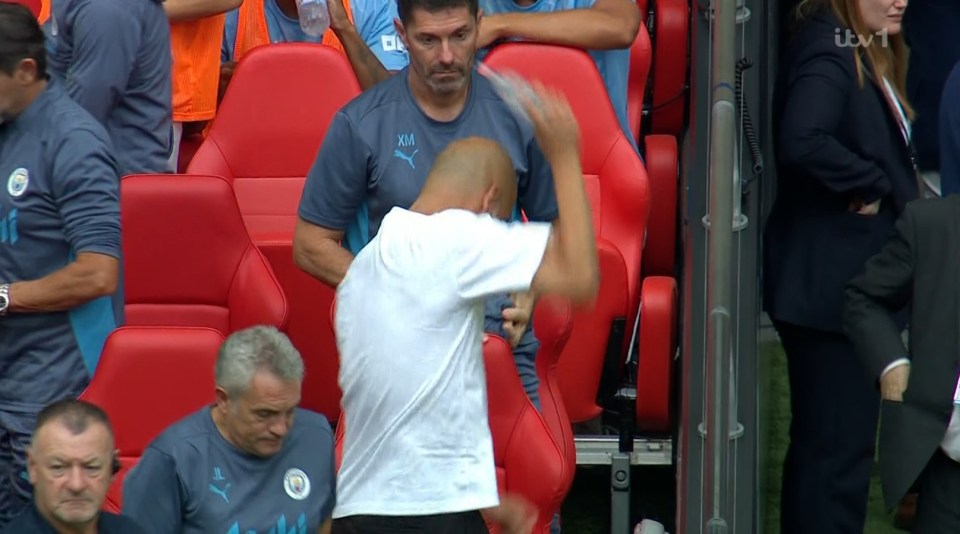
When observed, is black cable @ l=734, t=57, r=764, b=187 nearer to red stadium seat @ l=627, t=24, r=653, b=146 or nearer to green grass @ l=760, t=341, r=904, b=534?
green grass @ l=760, t=341, r=904, b=534

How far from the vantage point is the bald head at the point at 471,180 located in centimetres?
397

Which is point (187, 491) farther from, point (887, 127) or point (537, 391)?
point (887, 127)

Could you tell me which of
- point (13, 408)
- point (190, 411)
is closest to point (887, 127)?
point (190, 411)

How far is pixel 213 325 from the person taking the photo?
18.4 feet

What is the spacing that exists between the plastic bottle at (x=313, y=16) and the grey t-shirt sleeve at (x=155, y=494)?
269cm

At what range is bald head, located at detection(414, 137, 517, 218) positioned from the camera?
13.0 feet

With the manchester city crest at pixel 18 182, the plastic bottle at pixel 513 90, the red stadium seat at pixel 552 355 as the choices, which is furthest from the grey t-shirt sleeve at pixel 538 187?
the manchester city crest at pixel 18 182

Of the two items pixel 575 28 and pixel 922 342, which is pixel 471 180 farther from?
pixel 575 28

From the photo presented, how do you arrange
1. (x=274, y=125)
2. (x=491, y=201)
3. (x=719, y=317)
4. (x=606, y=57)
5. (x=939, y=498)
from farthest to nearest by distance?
(x=606, y=57) < (x=274, y=125) < (x=719, y=317) < (x=939, y=498) < (x=491, y=201)

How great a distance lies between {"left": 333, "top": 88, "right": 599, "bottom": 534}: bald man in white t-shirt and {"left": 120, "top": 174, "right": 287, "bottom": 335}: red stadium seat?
1.47m

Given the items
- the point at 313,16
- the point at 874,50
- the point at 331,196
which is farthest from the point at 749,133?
the point at 313,16

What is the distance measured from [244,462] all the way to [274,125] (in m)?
2.17

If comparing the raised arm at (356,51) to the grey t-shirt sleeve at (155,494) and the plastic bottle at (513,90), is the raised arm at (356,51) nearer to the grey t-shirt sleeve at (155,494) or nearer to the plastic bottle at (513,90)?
the plastic bottle at (513,90)

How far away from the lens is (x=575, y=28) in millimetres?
6344
